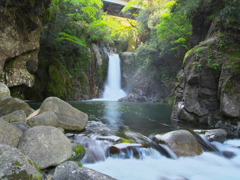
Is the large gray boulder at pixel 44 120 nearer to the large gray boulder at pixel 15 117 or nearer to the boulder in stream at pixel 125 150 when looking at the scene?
the large gray boulder at pixel 15 117

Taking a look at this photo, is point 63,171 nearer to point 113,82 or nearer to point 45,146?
point 45,146

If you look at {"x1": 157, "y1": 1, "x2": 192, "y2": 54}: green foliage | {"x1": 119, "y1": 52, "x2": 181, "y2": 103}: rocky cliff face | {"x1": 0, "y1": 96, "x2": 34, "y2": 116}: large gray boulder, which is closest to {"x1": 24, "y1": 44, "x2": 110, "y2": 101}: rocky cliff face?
{"x1": 119, "y1": 52, "x2": 181, "y2": 103}: rocky cliff face

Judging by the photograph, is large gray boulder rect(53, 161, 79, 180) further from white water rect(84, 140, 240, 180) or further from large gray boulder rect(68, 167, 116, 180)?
white water rect(84, 140, 240, 180)

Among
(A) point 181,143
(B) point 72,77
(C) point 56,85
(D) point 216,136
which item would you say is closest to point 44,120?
(A) point 181,143

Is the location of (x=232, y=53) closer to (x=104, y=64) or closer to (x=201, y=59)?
(x=201, y=59)

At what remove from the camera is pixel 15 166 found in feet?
6.35

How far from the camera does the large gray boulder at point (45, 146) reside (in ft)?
8.86

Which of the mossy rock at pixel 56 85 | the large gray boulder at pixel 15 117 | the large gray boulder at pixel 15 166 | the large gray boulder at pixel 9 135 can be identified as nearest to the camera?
Answer: the large gray boulder at pixel 15 166

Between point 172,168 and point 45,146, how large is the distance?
2871 millimetres

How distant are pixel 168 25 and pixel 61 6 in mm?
12131

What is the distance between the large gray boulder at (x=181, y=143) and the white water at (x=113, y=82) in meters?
18.0

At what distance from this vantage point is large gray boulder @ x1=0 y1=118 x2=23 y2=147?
2.70 m

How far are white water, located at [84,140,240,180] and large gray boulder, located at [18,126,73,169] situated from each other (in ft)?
2.60

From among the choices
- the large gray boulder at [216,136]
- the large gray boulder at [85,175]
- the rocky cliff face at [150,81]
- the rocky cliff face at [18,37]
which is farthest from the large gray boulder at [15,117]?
the rocky cliff face at [150,81]
